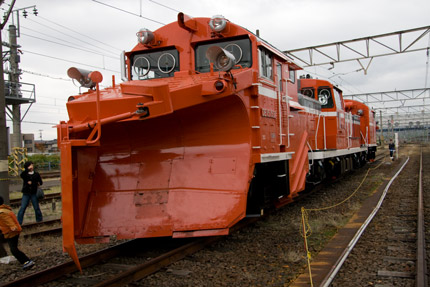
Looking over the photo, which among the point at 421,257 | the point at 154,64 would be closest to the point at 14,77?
A: the point at 154,64

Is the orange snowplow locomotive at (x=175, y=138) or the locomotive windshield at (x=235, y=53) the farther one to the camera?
the locomotive windshield at (x=235, y=53)

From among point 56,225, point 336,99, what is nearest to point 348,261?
point 56,225

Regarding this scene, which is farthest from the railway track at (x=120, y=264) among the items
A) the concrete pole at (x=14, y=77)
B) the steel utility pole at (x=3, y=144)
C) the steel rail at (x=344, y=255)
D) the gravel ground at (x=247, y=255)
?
the concrete pole at (x=14, y=77)

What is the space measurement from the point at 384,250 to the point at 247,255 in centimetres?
222

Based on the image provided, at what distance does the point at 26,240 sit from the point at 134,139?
335cm

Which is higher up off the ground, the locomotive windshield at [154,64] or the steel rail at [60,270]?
the locomotive windshield at [154,64]

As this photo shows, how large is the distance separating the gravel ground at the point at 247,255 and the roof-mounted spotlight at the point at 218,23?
3.61 m

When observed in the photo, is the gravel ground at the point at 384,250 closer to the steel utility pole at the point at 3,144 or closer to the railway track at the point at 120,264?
the railway track at the point at 120,264

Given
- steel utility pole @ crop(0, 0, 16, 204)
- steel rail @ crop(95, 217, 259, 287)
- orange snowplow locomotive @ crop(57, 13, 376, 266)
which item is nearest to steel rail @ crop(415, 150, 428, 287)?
orange snowplow locomotive @ crop(57, 13, 376, 266)

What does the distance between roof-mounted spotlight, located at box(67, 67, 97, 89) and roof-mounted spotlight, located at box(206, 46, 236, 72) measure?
1.93 m

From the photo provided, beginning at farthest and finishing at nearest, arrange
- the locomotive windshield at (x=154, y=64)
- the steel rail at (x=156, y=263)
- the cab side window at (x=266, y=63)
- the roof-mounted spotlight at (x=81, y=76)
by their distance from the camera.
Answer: the locomotive windshield at (x=154, y=64), the cab side window at (x=266, y=63), the roof-mounted spotlight at (x=81, y=76), the steel rail at (x=156, y=263)

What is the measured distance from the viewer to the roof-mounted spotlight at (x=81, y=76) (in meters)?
6.01

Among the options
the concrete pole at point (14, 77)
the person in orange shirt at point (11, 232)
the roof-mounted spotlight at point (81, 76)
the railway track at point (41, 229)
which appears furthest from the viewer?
the concrete pole at point (14, 77)

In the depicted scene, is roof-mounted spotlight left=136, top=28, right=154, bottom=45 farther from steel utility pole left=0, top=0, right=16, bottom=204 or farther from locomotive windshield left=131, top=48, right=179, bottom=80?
steel utility pole left=0, top=0, right=16, bottom=204
